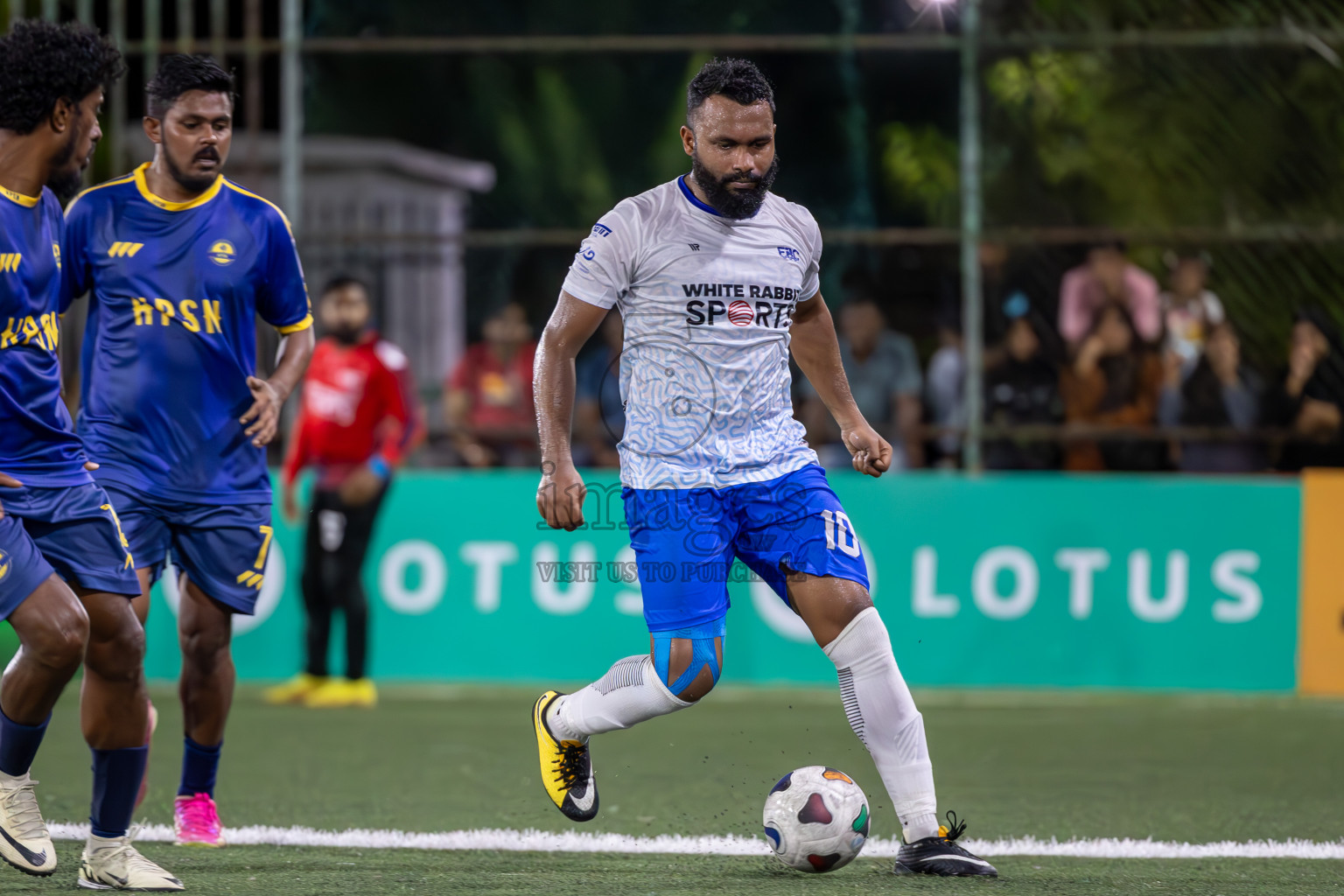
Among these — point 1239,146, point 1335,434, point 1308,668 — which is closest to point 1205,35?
point 1239,146

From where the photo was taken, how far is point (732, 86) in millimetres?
5094

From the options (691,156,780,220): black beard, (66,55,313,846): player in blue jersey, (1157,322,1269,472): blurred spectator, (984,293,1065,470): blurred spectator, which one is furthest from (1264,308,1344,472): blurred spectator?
(66,55,313,846): player in blue jersey

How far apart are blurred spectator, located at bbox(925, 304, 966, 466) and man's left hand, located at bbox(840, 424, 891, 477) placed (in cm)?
565

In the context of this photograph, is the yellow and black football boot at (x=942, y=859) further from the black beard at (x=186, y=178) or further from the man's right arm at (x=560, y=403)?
the black beard at (x=186, y=178)

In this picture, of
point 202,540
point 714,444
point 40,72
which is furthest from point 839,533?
point 40,72

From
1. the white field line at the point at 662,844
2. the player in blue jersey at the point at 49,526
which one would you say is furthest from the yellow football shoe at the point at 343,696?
the player in blue jersey at the point at 49,526

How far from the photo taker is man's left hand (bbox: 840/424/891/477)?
17.6 feet

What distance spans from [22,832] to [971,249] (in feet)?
24.7

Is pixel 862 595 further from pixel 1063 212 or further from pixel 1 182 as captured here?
pixel 1063 212

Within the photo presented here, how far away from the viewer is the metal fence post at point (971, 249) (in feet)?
36.1

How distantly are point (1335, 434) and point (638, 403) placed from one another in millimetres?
6733

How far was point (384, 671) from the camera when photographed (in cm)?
1055

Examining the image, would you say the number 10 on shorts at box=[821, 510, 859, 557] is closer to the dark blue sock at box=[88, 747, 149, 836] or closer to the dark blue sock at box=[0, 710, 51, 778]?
the dark blue sock at box=[88, 747, 149, 836]

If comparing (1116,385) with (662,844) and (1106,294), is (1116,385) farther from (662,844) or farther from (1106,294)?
(662,844)
